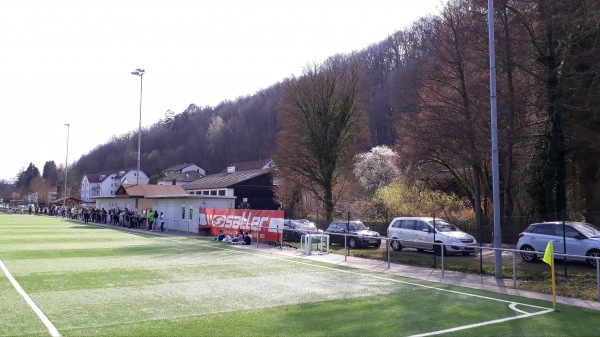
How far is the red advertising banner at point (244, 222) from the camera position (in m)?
28.4

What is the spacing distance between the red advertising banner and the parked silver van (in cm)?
627

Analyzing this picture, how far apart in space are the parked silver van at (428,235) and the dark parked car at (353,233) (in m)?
1.57

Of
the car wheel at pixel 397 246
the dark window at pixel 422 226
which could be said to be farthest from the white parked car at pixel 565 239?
the car wheel at pixel 397 246

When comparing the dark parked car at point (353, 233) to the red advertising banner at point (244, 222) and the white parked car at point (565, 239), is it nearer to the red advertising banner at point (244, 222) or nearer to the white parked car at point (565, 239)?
the red advertising banner at point (244, 222)

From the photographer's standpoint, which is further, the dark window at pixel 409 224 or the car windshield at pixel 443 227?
the dark window at pixel 409 224

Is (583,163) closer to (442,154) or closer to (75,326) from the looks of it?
(442,154)

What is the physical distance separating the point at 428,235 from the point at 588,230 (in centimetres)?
653

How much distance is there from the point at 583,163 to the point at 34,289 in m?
26.3

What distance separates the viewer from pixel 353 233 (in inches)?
1073

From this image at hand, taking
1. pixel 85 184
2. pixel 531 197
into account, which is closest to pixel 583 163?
pixel 531 197

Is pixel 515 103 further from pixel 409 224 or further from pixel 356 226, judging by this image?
pixel 356 226

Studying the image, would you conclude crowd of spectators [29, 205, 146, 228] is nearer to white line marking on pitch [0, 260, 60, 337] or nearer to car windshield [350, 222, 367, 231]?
car windshield [350, 222, 367, 231]

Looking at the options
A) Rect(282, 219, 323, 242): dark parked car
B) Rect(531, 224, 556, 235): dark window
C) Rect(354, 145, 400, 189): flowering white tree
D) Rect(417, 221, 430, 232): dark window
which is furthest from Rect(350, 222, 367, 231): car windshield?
Rect(354, 145, 400, 189): flowering white tree

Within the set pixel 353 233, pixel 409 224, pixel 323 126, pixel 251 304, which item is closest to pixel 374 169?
pixel 323 126
